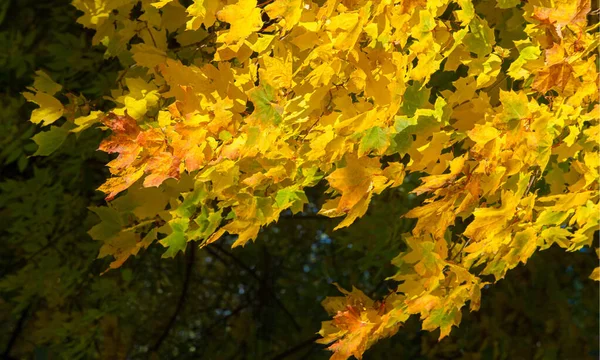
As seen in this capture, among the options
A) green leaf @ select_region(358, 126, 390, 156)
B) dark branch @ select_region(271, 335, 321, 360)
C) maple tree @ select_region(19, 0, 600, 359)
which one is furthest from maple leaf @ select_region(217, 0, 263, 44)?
dark branch @ select_region(271, 335, 321, 360)

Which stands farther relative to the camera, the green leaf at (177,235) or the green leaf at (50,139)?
the green leaf at (50,139)

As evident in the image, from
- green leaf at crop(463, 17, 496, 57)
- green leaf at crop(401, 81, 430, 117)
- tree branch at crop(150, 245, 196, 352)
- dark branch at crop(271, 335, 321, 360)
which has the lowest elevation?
dark branch at crop(271, 335, 321, 360)

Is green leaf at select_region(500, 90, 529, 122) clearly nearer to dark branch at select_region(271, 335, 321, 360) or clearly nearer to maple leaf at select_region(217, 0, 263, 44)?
maple leaf at select_region(217, 0, 263, 44)

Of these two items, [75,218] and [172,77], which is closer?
[172,77]

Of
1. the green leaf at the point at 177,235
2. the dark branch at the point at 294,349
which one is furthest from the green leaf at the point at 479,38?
the dark branch at the point at 294,349

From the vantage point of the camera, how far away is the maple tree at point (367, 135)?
2.28m

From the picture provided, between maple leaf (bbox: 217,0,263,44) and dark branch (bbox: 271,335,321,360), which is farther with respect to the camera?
dark branch (bbox: 271,335,321,360)

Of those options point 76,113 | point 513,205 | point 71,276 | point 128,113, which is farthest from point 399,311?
point 71,276

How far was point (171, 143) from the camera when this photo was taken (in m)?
2.46

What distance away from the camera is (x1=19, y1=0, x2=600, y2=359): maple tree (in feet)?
7.48

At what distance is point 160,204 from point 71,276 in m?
2.01

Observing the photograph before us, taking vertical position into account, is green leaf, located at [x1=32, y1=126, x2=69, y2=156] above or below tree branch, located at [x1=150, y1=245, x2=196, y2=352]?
above

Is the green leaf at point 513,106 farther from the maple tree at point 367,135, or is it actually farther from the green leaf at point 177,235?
the green leaf at point 177,235

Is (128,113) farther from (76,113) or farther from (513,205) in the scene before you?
(513,205)
